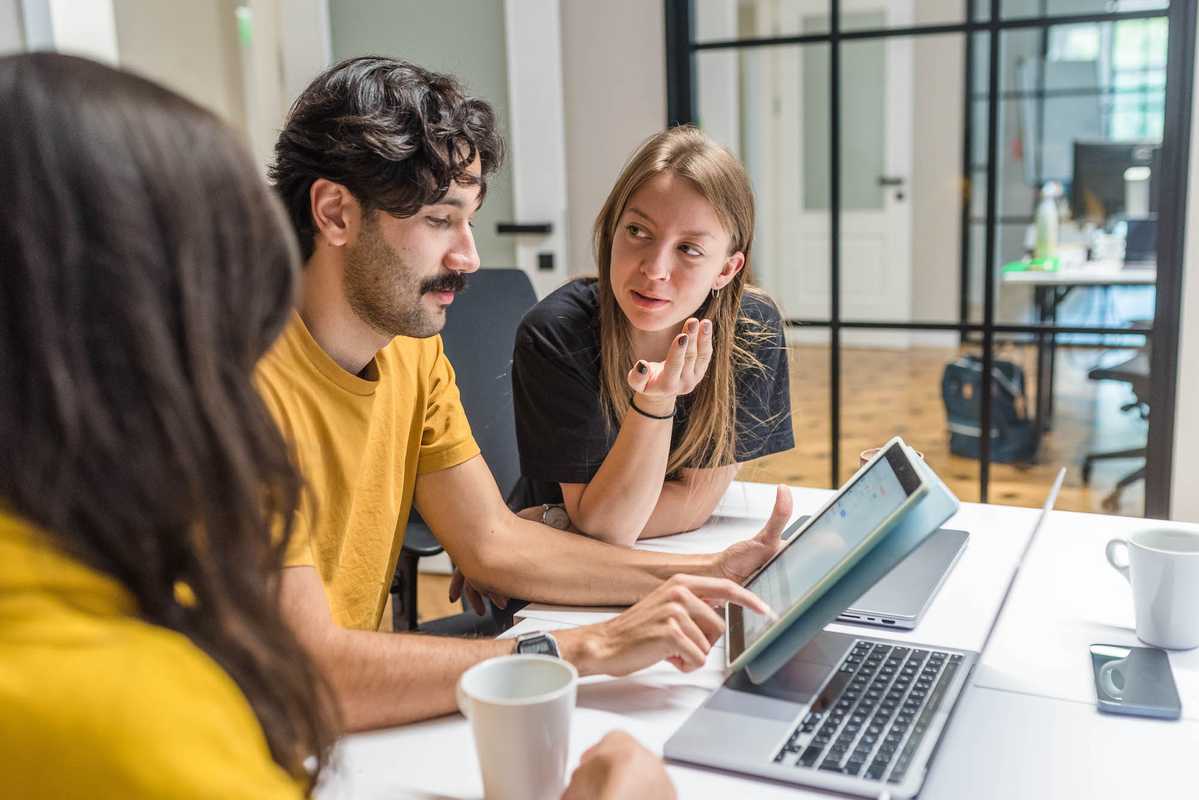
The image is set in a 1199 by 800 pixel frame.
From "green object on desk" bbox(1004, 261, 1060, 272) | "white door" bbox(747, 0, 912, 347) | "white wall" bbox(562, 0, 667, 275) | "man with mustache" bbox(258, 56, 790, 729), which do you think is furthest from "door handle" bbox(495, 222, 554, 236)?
"white door" bbox(747, 0, 912, 347)

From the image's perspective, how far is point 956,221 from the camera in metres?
5.95

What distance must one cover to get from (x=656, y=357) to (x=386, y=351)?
0.48 m

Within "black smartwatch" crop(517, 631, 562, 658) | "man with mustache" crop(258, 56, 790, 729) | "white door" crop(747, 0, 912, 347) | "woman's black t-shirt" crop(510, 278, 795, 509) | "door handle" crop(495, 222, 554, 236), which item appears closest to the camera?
"black smartwatch" crop(517, 631, 562, 658)

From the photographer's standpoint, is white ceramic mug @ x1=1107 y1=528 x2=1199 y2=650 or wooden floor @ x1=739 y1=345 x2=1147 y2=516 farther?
wooden floor @ x1=739 y1=345 x2=1147 y2=516

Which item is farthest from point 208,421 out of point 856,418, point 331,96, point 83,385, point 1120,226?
point 1120,226

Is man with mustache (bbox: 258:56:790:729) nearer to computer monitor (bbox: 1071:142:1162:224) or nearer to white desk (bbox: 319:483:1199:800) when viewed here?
white desk (bbox: 319:483:1199:800)

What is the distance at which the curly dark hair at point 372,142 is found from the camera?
123 cm

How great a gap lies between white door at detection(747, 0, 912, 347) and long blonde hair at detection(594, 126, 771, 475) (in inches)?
161

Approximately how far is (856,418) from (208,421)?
176 inches

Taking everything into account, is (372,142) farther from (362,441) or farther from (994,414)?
(994,414)

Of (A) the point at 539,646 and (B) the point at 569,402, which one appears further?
(B) the point at 569,402

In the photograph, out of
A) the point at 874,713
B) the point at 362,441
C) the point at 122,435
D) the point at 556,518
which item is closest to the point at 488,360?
the point at 556,518

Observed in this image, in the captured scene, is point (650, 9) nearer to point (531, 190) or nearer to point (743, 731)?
point (531, 190)

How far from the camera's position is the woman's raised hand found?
1.45 m
